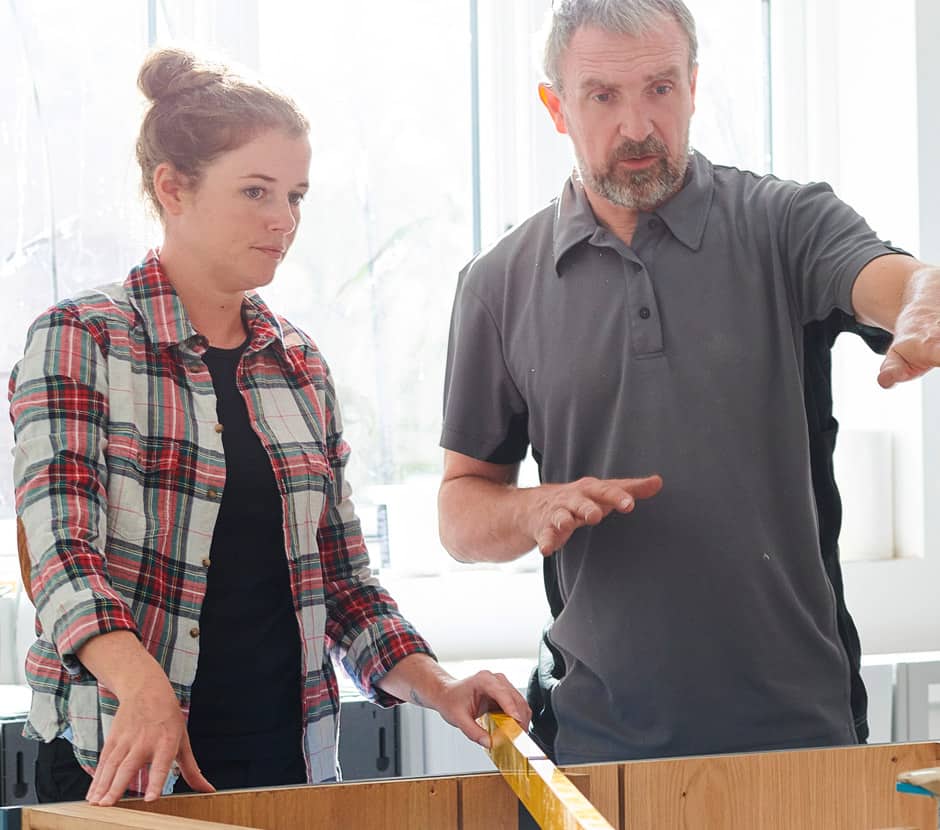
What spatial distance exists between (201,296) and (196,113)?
20cm

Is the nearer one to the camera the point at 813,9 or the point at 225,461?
the point at 225,461

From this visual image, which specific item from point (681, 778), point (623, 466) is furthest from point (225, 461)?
point (681, 778)

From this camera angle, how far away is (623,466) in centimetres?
128

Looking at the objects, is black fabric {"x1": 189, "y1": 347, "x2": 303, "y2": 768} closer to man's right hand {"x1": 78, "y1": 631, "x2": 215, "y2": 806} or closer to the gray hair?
man's right hand {"x1": 78, "y1": 631, "x2": 215, "y2": 806}

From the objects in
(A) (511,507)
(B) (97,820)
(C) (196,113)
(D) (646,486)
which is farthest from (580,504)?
(C) (196,113)

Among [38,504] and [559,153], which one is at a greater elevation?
[559,153]

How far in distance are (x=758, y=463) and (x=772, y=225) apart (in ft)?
0.89

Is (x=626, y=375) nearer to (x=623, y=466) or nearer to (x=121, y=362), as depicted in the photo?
(x=623, y=466)

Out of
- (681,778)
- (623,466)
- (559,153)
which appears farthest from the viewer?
(559,153)

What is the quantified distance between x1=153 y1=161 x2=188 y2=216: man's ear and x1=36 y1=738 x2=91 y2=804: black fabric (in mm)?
569

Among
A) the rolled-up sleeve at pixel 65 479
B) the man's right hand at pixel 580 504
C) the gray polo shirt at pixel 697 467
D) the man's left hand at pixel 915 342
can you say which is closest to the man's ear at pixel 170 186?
the rolled-up sleeve at pixel 65 479

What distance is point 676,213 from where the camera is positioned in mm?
1347

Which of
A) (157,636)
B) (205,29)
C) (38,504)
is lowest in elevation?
(157,636)

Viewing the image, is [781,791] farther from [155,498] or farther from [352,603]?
[155,498]
